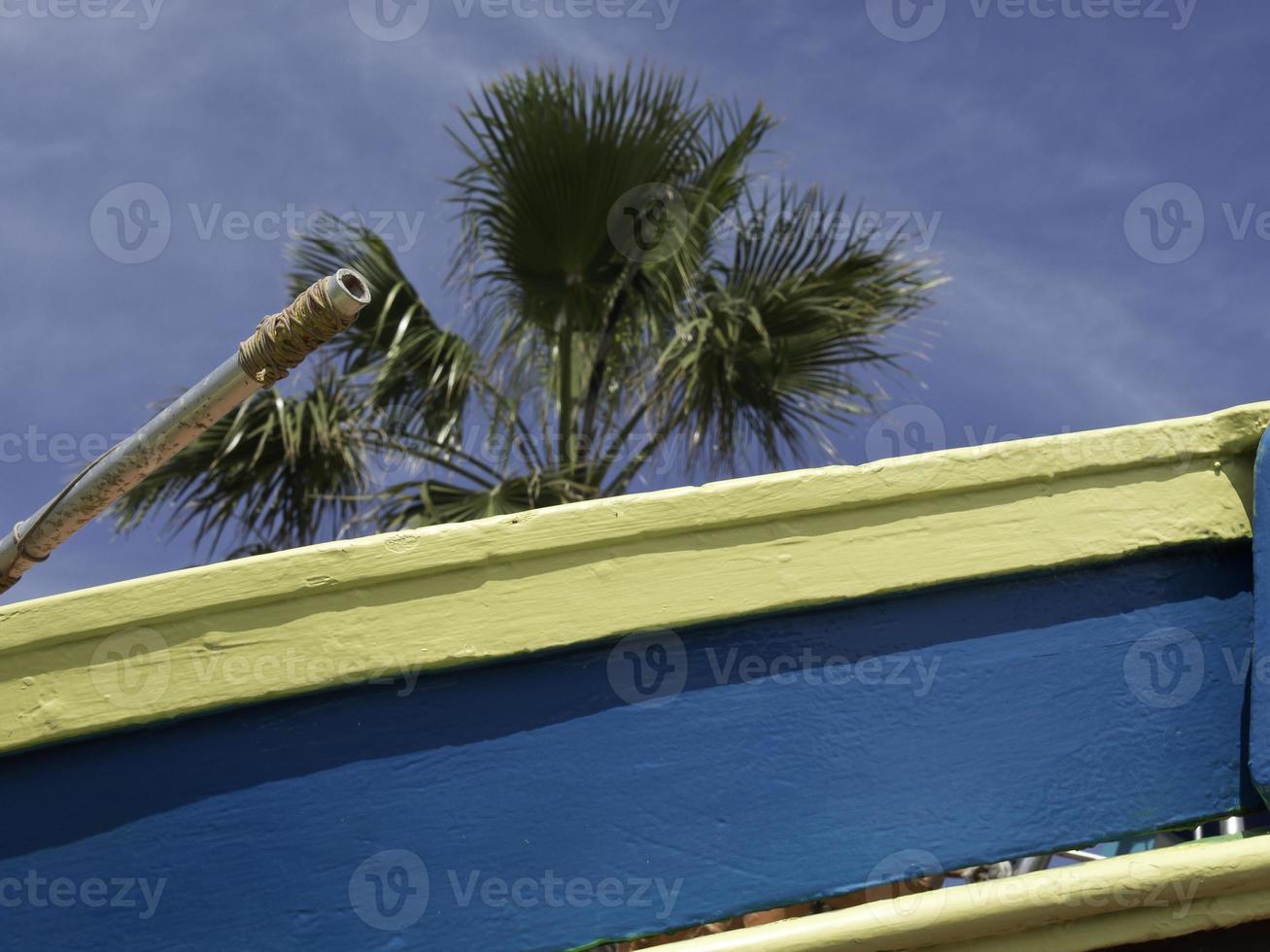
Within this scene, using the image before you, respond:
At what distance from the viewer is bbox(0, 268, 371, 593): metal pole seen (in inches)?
75.2

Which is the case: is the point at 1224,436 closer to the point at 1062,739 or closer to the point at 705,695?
the point at 1062,739

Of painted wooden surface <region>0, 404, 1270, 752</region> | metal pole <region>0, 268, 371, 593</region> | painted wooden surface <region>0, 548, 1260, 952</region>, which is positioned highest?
metal pole <region>0, 268, 371, 593</region>

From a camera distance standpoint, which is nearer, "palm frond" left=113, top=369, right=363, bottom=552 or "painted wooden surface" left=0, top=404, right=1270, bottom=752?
"painted wooden surface" left=0, top=404, right=1270, bottom=752

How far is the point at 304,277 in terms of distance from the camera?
6672mm

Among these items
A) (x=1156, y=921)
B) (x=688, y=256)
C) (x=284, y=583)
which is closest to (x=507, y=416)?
(x=688, y=256)

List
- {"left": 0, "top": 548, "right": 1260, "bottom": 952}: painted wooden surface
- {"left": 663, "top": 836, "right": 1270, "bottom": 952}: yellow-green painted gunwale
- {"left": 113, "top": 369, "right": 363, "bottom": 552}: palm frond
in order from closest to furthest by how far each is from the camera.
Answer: {"left": 663, "top": 836, "right": 1270, "bottom": 952}: yellow-green painted gunwale, {"left": 0, "top": 548, "right": 1260, "bottom": 952}: painted wooden surface, {"left": 113, "top": 369, "right": 363, "bottom": 552}: palm frond

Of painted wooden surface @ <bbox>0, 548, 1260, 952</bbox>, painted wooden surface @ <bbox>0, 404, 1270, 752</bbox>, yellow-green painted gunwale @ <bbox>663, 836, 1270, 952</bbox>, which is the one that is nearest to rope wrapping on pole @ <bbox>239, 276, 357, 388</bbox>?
painted wooden surface @ <bbox>0, 404, 1270, 752</bbox>

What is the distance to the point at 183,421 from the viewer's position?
7.29ft

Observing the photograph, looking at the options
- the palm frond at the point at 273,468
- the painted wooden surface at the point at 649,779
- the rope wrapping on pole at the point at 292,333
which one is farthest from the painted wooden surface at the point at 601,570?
the palm frond at the point at 273,468

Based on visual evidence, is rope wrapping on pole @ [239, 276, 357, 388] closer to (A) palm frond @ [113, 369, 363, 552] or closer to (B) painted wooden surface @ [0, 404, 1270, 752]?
(B) painted wooden surface @ [0, 404, 1270, 752]

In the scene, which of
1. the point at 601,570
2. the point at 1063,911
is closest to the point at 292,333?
the point at 601,570

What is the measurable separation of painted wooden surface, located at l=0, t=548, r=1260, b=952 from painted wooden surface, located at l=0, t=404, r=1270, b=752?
43 mm

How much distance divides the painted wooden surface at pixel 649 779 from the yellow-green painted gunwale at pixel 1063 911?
136 mm

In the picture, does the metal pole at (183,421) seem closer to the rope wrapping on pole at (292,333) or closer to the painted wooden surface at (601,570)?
the rope wrapping on pole at (292,333)
